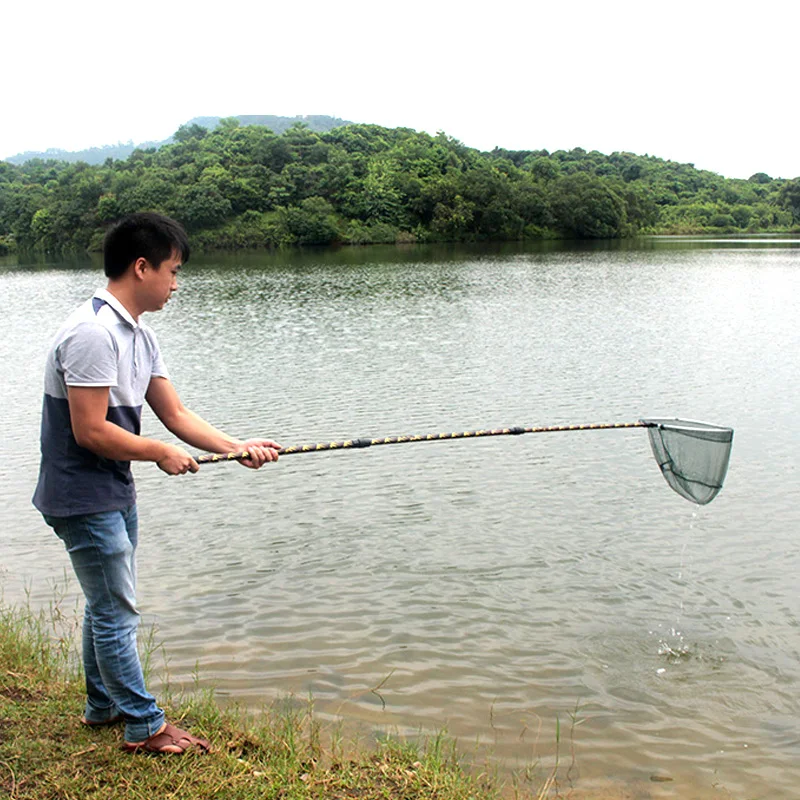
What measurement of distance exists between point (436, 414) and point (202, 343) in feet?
34.8

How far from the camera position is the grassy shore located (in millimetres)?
3742

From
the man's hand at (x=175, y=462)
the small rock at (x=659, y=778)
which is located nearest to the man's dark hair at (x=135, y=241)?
the man's hand at (x=175, y=462)

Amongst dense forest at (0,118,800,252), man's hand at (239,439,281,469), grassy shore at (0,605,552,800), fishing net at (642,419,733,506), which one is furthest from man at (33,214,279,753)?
dense forest at (0,118,800,252)

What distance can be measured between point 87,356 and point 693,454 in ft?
16.3

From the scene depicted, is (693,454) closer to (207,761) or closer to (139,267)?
(207,761)

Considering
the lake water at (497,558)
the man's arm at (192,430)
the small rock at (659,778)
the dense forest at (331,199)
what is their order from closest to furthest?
1. the man's arm at (192,430)
2. the small rock at (659,778)
3. the lake water at (497,558)
4. the dense forest at (331,199)

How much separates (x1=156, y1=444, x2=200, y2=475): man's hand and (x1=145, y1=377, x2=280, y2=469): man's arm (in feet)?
1.51

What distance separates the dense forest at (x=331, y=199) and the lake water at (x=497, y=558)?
74337 mm

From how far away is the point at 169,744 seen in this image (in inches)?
159

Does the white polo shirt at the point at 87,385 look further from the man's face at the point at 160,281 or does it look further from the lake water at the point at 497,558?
the lake water at the point at 497,558

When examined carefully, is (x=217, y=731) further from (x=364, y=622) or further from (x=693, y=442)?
(x=693, y=442)

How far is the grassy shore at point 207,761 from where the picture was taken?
12.3 feet

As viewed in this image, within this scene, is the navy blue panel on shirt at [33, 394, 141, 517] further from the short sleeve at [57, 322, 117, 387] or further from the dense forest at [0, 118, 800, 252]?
the dense forest at [0, 118, 800, 252]

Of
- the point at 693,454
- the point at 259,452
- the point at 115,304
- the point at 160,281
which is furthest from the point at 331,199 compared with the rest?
the point at 115,304
